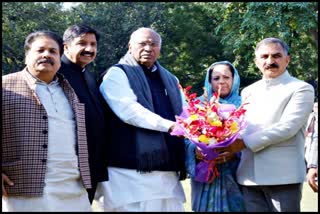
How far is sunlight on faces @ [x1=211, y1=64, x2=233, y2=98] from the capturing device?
480cm

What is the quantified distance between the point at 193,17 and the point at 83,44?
22.3 metres

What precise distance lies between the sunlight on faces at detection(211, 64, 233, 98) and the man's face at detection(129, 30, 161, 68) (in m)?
0.60

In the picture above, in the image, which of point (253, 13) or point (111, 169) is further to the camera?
point (253, 13)

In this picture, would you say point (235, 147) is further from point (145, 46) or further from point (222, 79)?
point (145, 46)

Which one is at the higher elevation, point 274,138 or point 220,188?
→ point 274,138

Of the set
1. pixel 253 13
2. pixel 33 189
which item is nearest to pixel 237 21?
pixel 253 13

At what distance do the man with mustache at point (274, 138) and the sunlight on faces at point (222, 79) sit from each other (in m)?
0.40

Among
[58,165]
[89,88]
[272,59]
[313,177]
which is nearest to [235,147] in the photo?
[313,177]

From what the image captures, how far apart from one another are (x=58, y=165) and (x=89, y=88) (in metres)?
0.84

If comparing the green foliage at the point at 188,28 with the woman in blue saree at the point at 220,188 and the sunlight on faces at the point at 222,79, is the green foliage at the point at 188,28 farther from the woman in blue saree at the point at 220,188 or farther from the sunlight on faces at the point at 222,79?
the woman in blue saree at the point at 220,188

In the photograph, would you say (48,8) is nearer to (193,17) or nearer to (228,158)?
(193,17)

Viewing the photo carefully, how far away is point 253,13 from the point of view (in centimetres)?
1573

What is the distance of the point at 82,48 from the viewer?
14.8 ft

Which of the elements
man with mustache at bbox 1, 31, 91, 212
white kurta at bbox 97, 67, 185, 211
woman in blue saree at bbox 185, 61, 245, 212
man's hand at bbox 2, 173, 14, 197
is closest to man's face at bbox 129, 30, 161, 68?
white kurta at bbox 97, 67, 185, 211
